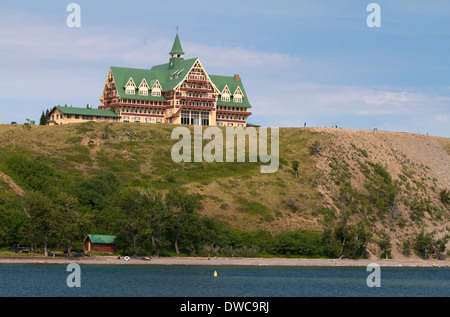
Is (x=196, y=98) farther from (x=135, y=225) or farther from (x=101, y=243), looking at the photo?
(x=135, y=225)

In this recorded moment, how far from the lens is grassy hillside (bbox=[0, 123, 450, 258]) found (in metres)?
143

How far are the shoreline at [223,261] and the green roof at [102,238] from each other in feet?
13.9

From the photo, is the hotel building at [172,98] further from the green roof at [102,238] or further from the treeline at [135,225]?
the green roof at [102,238]

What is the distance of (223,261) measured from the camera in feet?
402

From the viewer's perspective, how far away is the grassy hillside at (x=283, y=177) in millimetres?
143000

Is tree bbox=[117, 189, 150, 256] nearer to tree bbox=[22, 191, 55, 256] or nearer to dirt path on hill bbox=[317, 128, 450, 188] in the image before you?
tree bbox=[22, 191, 55, 256]

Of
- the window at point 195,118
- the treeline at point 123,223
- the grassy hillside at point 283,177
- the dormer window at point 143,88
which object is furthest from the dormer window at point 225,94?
the treeline at point 123,223

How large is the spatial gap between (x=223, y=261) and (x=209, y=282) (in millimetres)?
24696

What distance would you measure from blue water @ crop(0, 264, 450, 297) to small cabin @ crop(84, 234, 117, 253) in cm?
985

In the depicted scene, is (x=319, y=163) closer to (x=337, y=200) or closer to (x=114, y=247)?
(x=337, y=200)

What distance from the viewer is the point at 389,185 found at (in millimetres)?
166250

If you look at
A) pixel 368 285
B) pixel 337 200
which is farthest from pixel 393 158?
pixel 368 285

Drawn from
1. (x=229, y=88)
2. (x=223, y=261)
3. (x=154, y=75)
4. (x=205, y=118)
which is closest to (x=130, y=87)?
(x=154, y=75)
